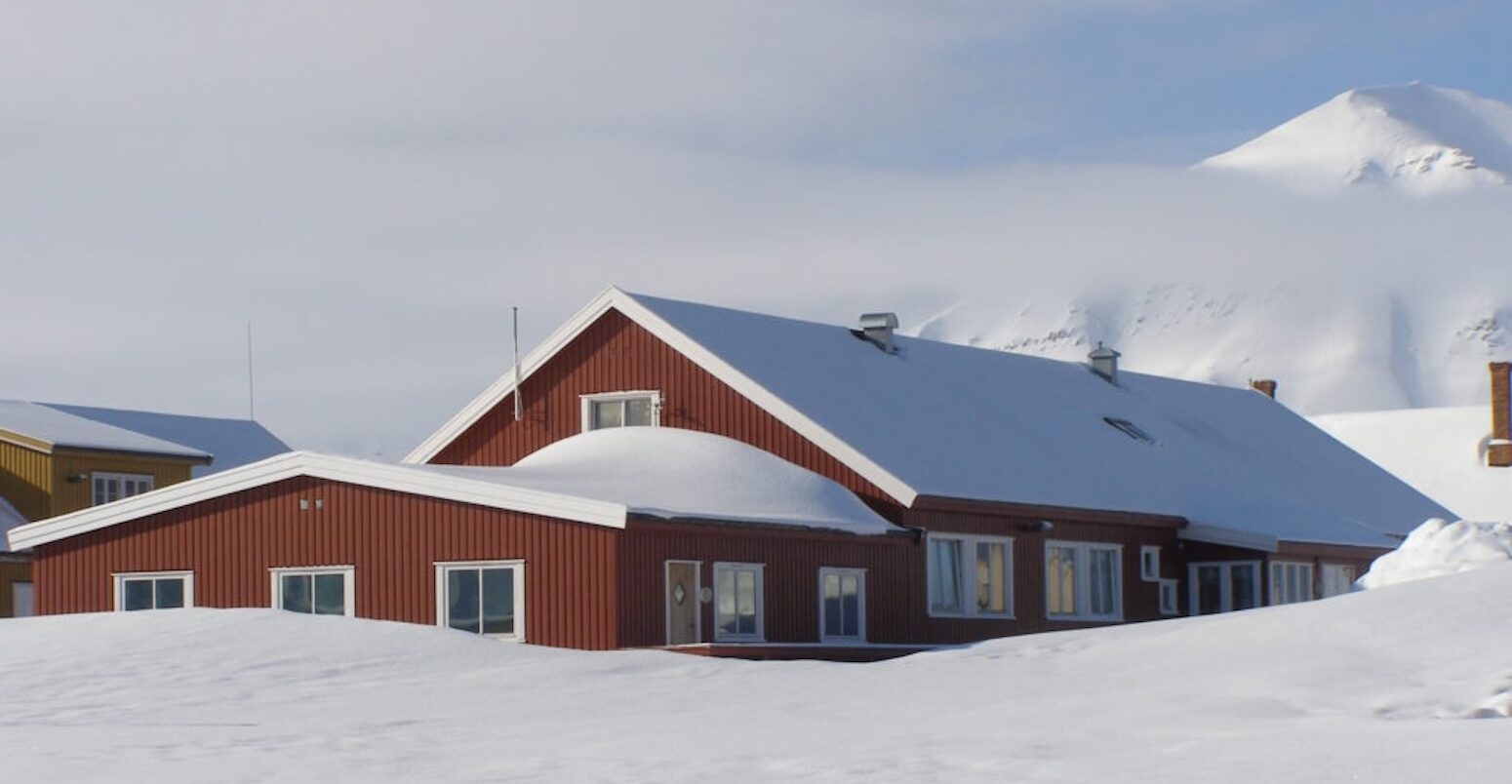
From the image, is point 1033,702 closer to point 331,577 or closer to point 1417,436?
point 331,577

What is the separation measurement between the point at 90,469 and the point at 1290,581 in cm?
3215

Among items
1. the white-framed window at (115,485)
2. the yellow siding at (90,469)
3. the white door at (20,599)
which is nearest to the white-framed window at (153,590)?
the white door at (20,599)

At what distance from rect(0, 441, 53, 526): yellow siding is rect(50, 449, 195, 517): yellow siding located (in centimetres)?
20

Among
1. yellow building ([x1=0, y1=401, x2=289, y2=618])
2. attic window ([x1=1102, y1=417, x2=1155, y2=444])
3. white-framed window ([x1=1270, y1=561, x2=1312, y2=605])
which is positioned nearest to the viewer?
white-framed window ([x1=1270, y1=561, x2=1312, y2=605])

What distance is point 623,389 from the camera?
46.9 metres

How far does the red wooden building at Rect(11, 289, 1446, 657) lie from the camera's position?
131 ft

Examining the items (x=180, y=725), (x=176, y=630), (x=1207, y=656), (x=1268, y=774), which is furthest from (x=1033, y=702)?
(x=176, y=630)

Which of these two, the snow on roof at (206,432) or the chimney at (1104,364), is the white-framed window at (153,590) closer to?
the chimney at (1104,364)

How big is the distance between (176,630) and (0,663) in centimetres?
253

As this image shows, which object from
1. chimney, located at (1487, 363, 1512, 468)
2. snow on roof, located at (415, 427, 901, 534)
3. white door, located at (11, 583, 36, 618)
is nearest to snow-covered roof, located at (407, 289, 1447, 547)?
snow on roof, located at (415, 427, 901, 534)

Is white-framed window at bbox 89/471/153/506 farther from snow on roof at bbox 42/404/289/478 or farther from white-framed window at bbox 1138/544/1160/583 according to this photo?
white-framed window at bbox 1138/544/1160/583

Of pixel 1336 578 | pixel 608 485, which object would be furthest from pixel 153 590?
pixel 1336 578

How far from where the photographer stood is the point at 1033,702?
26.1 m

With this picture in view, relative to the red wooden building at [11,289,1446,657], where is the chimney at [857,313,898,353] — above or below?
above
